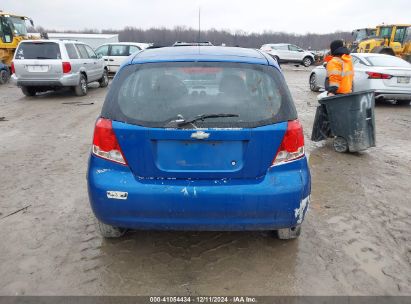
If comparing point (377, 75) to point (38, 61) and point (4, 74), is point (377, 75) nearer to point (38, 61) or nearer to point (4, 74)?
point (38, 61)

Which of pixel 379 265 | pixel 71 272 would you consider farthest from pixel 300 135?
pixel 71 272

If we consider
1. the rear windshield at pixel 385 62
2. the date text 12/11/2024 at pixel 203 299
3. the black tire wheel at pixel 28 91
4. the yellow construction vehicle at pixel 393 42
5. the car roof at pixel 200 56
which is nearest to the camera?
the date text 12/11/2024 at pixel 203 299

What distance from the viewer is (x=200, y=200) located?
258 centimetres

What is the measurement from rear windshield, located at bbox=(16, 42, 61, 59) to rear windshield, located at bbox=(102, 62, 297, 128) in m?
9.40

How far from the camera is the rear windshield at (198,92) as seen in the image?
267 centimetres

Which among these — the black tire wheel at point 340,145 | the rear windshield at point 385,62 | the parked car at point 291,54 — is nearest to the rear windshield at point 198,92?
the black tire wheel at point 340,145

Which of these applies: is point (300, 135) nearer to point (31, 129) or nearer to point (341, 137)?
point (341, 137)

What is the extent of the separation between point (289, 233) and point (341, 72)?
4.03 meters

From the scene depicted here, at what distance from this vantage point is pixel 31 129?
7520 millimetres

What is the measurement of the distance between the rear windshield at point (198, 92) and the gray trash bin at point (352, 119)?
3.22 metres

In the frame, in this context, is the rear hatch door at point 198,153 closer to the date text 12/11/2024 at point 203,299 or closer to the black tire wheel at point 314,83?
the date text 12/11/2024 at point 203,299

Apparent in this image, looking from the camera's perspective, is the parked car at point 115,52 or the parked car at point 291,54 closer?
the parked car at point 115,52

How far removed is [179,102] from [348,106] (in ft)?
12.5

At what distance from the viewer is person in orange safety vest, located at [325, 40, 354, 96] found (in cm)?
616
